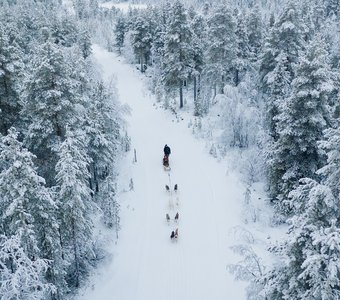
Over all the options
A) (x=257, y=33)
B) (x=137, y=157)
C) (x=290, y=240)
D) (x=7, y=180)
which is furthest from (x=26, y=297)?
(x=257, y=33)

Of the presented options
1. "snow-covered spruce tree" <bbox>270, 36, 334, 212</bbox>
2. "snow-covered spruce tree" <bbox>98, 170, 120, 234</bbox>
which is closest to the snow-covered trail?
"snow-covered spruce tree" <bbox>98, 170, 120, 234</bbox>

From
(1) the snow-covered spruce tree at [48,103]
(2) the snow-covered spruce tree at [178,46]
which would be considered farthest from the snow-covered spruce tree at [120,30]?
(1) the snow-covered spruce tree at [48,103]

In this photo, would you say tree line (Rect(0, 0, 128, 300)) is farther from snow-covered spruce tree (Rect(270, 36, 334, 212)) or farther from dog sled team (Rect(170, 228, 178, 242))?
snow-covered spruce tree (Rect(270, 36, 334, 212))

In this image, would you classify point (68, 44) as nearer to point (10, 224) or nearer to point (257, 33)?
point (257, 33)

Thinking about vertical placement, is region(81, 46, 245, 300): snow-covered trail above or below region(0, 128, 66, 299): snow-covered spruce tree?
below

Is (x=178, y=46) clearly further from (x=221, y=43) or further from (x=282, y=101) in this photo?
(x=282, y=101)

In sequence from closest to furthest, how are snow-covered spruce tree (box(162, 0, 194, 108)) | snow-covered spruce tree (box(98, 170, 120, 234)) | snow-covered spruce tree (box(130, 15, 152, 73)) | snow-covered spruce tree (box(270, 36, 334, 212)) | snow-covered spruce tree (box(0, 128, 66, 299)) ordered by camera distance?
1. snow-covered spruce tree (box(0, 128, 66, 299))
2. snow-covered spruce tree (box(270, 36, 334, 212))
3. snow-covered spruce tree (box(98, 170, 120, 234))
4. snow-covered spruce tree (box(162, 0, 194, 108))
5. snow-covered spruce tree (box(130, 15, 152, 73))
